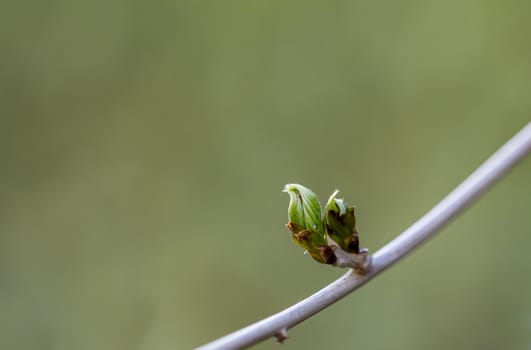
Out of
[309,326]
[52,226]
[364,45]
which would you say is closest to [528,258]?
[309,326]

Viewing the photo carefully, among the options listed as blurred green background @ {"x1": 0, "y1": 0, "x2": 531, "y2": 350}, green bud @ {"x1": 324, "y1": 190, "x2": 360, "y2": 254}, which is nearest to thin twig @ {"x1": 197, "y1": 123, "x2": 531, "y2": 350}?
green bud @ {"x1": 324, "y1": 190, "x2": 360, "y2": 254}

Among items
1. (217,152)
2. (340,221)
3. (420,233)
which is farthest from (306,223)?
(217,152)

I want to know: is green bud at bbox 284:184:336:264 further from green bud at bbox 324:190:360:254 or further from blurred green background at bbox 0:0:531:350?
blurred green background at bbox 0:0:531:350

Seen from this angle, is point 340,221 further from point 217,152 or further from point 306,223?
point 217,152

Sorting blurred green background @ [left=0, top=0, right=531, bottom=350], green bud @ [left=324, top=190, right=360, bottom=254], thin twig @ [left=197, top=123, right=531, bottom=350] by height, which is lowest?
thin twig @ [left=197, top=123, right=531, bottom=350]

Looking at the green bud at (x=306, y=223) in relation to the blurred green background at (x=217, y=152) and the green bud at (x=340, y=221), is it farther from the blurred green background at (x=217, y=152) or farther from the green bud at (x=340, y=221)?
the blurred green background at (x=217, y=152)
